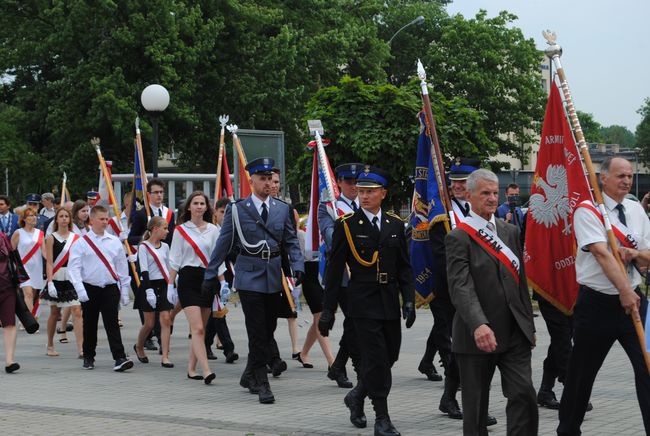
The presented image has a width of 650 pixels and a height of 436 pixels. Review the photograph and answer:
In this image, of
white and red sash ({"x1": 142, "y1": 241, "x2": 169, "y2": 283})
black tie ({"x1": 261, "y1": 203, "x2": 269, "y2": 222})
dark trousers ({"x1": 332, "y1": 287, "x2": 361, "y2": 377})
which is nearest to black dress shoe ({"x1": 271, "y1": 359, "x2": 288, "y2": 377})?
dark trousers ({"x1": 332, "y1": 287, "x2": 361, "y2": 377})

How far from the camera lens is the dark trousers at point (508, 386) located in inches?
248

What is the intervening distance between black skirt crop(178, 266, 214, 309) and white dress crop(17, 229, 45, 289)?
6132 mm

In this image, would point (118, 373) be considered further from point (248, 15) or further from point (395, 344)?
point (248, 15)

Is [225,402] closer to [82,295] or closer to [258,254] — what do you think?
[258,254]

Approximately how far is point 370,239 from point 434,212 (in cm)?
115

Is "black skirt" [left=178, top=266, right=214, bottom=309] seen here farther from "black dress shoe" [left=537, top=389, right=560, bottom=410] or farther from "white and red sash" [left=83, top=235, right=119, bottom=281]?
"black dress shoe" [left=537, top=389, right=560, bottom=410]

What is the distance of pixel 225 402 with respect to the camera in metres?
9.88

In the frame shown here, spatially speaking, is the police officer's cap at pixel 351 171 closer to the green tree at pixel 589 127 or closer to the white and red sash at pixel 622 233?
the white and red sash at pixel 622 233

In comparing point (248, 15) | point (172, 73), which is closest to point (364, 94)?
point (172, 73)

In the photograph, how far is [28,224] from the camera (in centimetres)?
1669

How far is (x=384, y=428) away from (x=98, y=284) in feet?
17.4

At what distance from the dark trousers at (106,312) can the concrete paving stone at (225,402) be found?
13.2 inches

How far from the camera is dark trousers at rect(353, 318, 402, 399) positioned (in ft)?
26.3

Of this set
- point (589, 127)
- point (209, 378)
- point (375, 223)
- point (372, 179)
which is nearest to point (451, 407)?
point (375, 223)
